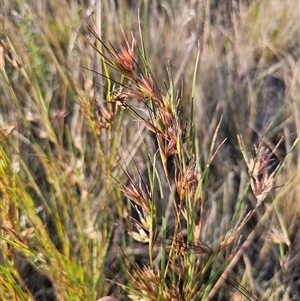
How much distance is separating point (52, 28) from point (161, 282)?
1.23m

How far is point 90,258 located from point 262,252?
430 mm

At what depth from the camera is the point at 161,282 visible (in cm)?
59

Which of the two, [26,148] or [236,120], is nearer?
[26,148]

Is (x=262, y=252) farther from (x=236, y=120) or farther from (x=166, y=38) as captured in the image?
(x=166, y=38)

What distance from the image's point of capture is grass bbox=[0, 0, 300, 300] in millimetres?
592

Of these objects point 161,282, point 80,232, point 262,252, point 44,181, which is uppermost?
point 161,282

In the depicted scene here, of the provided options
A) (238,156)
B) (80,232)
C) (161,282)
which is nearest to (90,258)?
(80,232)

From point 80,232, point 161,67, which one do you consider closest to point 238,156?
point 161,67

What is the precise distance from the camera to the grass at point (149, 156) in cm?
59

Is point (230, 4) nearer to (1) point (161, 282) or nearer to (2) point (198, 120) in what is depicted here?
(2) point (198, 120)

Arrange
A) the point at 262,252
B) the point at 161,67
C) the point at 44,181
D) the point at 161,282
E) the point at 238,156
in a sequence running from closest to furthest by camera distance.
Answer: the point at 161,282
the point at 262,252
the point at 44,181
the point at 238,156
the point at 161,67

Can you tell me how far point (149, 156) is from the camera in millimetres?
601

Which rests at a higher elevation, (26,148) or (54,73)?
(54,73)

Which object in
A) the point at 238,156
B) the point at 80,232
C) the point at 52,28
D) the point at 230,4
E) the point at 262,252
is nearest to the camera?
the point at 80,232
